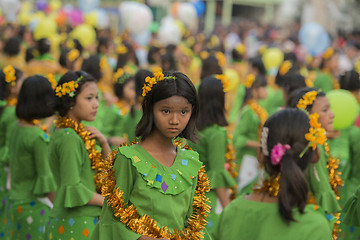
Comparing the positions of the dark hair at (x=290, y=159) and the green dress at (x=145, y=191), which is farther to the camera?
the green dress at (x=145, y=191)

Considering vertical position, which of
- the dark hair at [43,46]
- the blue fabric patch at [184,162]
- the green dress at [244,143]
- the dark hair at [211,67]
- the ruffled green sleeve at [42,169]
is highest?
the blue fabric patch at [184,162]

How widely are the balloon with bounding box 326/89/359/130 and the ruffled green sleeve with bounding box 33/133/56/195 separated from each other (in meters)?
2.56

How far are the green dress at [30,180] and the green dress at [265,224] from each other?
1.81 meters

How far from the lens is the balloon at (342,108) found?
5047 millimetres

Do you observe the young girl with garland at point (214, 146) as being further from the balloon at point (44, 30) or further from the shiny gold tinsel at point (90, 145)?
the balloon at point (44, 30)

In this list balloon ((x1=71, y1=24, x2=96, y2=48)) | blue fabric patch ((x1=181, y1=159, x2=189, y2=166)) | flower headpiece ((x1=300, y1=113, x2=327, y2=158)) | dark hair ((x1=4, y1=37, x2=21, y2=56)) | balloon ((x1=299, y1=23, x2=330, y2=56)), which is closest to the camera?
flower headpiece ((x1=300, y1=113, x2=327, y2=158))

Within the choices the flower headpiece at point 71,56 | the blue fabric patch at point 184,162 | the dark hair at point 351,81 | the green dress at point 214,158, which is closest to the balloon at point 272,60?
the flower headpiece at point 71,56

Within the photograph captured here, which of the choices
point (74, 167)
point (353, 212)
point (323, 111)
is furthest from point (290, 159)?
point (323, 111)

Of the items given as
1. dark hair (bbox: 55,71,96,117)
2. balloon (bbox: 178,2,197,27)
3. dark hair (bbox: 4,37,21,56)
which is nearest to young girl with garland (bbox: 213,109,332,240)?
dark hair (bbox: 55,71,96,117)

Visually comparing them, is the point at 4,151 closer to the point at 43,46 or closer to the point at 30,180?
the point at 30,180

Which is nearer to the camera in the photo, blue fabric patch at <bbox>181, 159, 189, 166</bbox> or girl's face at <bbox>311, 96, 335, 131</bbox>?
blue fabric patch at <bbox>181, 159, 189, 166</bbox>

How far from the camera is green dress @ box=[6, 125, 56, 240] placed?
12.9ft

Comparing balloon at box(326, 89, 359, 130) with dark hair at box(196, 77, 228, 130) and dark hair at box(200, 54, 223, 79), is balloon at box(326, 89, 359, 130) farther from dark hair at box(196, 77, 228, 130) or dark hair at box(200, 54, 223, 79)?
dark hair at box(200, 54, 223, 79)

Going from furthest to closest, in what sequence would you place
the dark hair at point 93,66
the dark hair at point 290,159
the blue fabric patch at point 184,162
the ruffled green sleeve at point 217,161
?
the dark hair at point 93,66 < the ruffled green sleeve at point 217,161 < the blue fabric patch at point 184,162 < the dark hair at point 290,159
